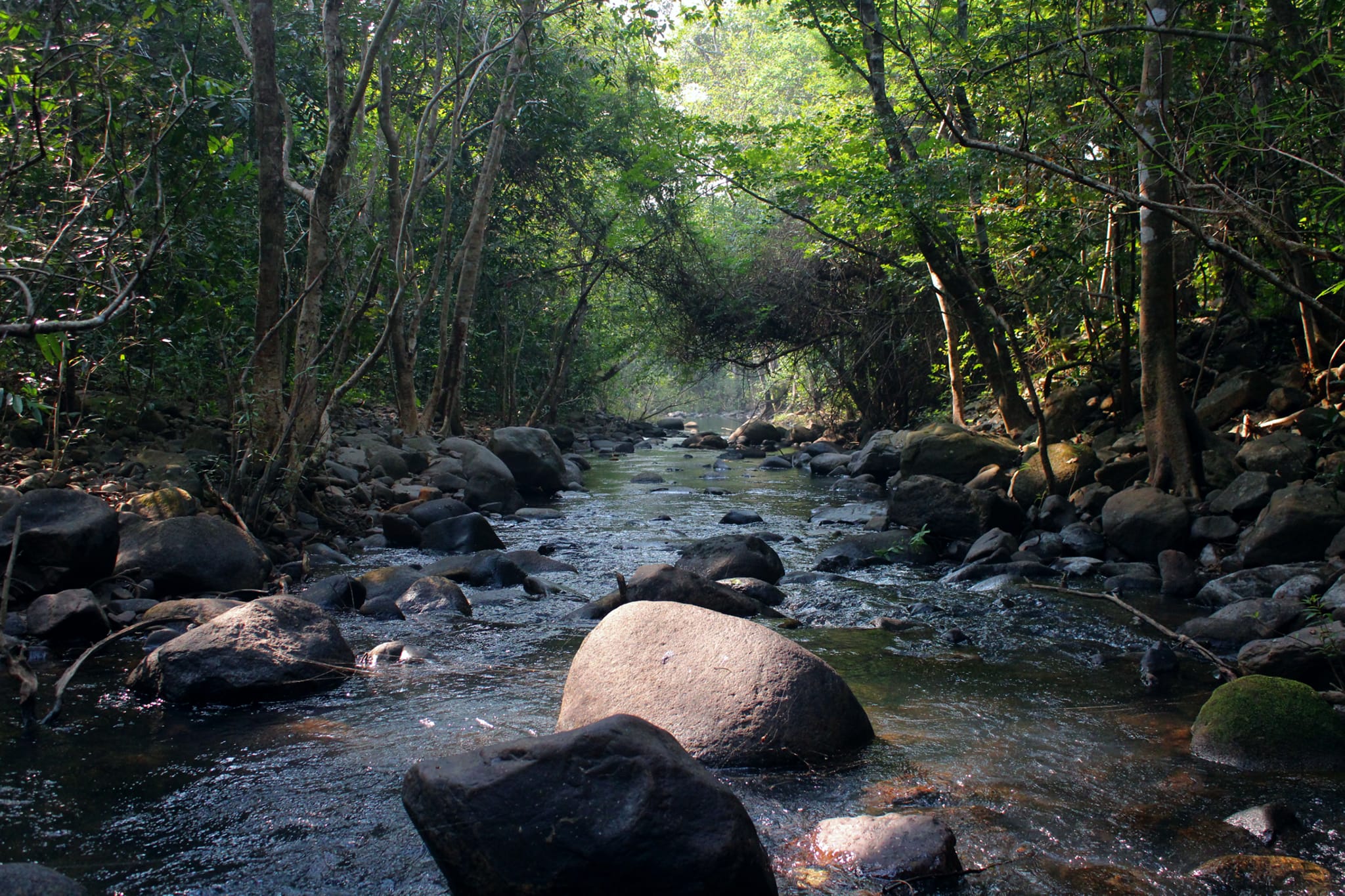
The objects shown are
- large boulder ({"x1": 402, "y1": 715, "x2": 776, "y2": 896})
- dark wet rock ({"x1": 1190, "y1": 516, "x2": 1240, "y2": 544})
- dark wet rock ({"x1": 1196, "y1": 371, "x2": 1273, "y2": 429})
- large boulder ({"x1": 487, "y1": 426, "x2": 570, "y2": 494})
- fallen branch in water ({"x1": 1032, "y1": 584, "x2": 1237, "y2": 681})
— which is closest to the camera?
large boulder ({"x1": 402, "y1": 715, "x2": 776, "y2": 896})

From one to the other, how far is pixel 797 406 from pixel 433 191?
14956 millimetres

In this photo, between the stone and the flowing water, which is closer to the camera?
the flowing water

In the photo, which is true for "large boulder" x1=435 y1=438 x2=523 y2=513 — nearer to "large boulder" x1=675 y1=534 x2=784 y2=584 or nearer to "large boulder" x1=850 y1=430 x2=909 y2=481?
"large boulder" x1=675 y1=534 x2=784 y2=584

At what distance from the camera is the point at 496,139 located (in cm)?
1331

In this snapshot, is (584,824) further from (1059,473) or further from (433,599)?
(1059,473)

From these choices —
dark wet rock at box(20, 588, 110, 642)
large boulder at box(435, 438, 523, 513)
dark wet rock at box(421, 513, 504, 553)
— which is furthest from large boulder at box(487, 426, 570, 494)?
dark wet rock at box(20, 588, 110, 642)

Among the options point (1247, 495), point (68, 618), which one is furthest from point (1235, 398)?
point (68, 618)

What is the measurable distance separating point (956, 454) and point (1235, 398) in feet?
9.55

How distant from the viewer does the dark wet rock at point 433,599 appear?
237 inches

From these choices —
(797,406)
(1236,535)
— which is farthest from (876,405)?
(1236,535)

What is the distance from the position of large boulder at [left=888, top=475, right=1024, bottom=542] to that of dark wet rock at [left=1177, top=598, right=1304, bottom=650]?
3223mm

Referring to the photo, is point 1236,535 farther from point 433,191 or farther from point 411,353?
point 433,191

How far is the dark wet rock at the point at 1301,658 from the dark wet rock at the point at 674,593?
2778 millimetres

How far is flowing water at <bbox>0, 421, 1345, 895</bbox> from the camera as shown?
9.33ft
